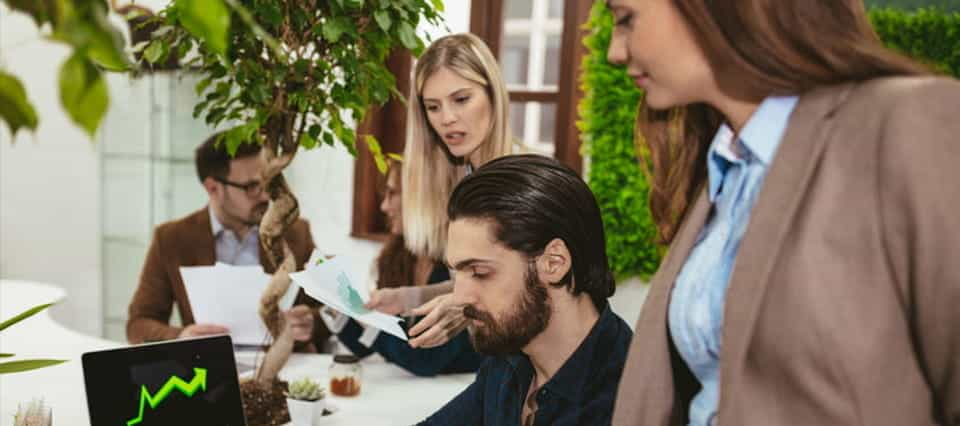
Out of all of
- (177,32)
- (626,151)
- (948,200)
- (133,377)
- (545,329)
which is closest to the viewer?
(948,200)

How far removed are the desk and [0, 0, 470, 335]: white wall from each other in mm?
2046

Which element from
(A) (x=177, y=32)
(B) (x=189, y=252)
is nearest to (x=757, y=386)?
(A) (x=177, y=32)

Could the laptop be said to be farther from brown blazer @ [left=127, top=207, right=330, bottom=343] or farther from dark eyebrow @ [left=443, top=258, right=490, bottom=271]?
brown blazer @ [left=127, top=207, right=330, bottom=343]

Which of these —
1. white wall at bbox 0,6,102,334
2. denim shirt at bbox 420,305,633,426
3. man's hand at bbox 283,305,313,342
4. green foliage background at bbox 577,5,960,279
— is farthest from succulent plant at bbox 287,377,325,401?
white wall at bbox 0,6,102,334

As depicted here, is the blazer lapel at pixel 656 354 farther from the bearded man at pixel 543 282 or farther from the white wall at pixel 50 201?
the white wall at pixel 50 201

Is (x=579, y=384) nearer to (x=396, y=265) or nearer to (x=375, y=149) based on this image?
(x=375, y=149)

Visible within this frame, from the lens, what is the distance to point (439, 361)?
2.17m

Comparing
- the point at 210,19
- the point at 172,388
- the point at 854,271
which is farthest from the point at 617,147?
the point at 210,19

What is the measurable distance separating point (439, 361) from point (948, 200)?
1.56m

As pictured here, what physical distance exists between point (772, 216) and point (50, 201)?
15.1 feet

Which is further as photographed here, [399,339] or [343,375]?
[399,339]

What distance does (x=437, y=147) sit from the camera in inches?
91.4

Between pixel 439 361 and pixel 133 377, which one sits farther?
pixel 439 361

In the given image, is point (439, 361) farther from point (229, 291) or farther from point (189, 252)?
point (189, 252)
